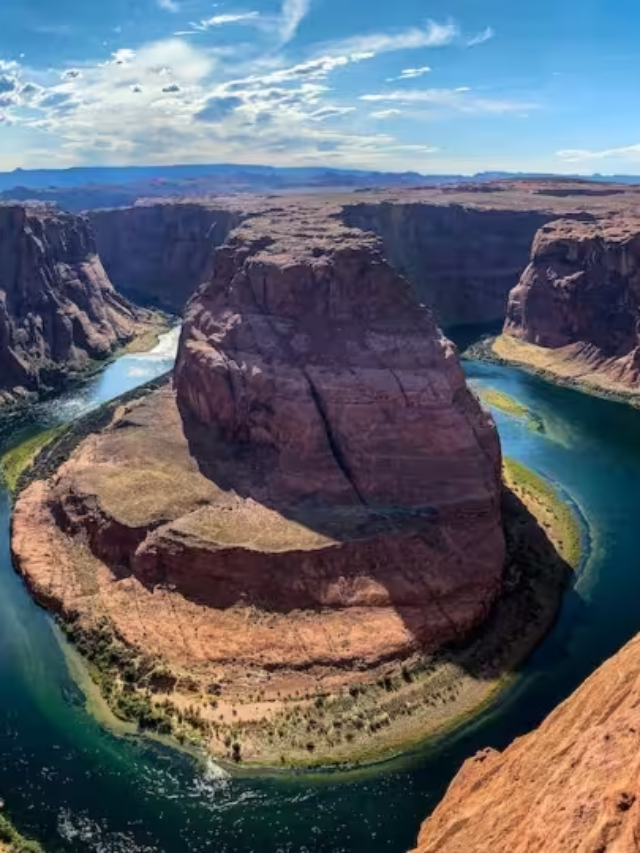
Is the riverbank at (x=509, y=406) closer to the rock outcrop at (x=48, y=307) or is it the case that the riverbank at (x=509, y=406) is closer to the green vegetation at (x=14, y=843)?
the rock outcrop at (x=48, y=307)

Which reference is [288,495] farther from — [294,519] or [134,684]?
[134,684]

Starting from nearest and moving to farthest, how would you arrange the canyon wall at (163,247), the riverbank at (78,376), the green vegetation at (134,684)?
the green vegetation at (134,684) < the riverbank at (78,376) < the canyon wall at (163,247)

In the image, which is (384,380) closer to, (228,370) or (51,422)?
(228,370)

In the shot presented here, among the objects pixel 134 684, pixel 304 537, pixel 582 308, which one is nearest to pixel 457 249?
pixel 582 308

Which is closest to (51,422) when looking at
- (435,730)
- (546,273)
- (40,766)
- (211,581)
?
(211,581)

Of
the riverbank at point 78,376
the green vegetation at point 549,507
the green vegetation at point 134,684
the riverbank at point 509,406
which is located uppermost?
the riverbank at point 78,376

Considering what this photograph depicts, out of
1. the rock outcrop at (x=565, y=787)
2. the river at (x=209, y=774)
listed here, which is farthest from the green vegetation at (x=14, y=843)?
the rock outcrop at (x=565, y=787)

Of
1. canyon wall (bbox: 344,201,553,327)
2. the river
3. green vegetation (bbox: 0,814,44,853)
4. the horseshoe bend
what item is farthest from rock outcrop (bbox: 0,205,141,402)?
green vegetation (bbox: 0,814,44,853)
